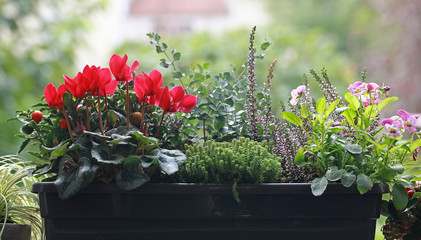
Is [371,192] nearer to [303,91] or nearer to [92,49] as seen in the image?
[303,91]

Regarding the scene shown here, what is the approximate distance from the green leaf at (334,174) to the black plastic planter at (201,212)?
14 millimetres

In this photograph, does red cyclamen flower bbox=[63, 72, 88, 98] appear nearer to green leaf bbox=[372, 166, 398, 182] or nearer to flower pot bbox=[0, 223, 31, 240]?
flower pot bbox=[0, 223, 31, 240]

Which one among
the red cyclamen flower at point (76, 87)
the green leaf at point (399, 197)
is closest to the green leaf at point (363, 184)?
the green leaf at point (399, 197)

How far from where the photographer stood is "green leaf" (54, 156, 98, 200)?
83 cm

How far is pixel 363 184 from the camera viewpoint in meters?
0.85

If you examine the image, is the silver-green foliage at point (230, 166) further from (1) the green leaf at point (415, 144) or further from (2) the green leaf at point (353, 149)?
(1) the green leaf at point (415, 144)

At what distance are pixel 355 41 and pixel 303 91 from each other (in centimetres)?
1120

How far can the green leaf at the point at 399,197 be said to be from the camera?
93cm

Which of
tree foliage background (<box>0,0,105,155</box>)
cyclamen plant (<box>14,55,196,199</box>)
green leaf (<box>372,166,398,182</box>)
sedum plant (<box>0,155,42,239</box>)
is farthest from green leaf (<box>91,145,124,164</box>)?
tree foliage background (<box>0,0,105,155</box>)

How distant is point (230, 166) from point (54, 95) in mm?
378

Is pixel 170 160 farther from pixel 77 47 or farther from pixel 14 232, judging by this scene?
pixel 77 47

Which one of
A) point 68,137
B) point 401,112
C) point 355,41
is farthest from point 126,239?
point 355,41

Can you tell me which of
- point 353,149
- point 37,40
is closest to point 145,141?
point 353,149

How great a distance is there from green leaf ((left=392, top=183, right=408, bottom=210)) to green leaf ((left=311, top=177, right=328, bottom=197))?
0.18 meters
